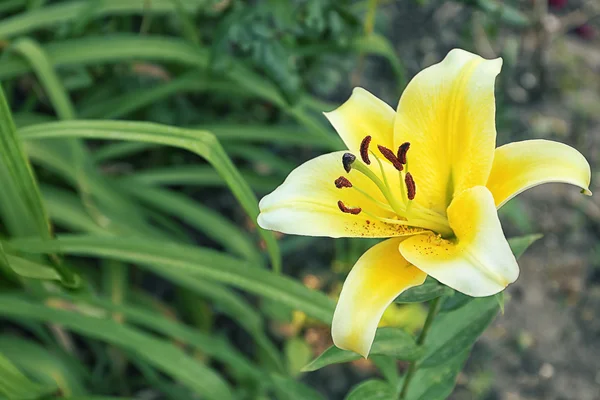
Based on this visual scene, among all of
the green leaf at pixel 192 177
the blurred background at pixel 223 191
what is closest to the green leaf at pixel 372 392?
the blurred background at pixel 223 191

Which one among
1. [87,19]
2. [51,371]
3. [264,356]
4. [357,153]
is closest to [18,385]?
[51,371]

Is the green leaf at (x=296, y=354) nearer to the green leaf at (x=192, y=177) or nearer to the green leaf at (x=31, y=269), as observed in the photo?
the green leaf at (x=192, y=177)

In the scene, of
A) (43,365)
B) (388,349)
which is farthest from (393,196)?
(43,365)

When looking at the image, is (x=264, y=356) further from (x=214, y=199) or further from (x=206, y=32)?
(x=206, y=32)

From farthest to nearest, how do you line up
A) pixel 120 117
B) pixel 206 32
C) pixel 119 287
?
pixel 206 32 → pixel 120 117 → pixel 119 287

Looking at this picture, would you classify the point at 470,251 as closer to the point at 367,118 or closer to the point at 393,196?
the point at 393,196

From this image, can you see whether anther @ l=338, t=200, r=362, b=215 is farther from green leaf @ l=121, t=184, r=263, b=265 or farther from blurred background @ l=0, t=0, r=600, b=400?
green leaf @ l=121, t=184, r=263, b=265

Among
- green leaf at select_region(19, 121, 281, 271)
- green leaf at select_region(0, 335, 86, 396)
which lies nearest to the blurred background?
green leaf at select_region(0, 335, 86, 396)
